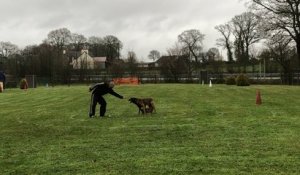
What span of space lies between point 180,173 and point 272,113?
444 inches

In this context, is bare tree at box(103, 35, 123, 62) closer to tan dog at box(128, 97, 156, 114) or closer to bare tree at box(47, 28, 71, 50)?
bare tree at box(47, 28, 71, 50)

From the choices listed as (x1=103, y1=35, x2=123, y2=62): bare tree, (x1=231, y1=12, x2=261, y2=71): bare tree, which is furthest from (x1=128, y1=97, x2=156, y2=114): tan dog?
(x1=103, y1=35, x2=123, y2=62): bare tree

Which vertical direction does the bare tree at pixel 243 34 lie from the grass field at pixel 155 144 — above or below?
above

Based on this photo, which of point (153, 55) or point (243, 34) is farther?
point (153, 55)

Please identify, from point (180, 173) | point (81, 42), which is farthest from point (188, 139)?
point (81, 42)

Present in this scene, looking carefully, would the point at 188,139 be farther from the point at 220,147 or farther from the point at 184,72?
the point at 184,72

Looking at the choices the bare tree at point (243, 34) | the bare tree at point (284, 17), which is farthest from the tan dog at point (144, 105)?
the bare tree at point (243, 34)

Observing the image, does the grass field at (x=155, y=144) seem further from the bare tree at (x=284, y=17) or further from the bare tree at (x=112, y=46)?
the bare tree at (x=112, y=46)

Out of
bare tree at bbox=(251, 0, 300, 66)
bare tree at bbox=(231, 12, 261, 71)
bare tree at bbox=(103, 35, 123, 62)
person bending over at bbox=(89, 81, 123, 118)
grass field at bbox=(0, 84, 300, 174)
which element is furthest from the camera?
bare tree at bbox=(103, 35, 123, 62)

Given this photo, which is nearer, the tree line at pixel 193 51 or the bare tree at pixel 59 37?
the tree line at pixel 193 51

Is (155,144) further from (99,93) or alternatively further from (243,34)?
(243,34)

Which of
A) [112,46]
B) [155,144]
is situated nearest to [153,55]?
[112,46]

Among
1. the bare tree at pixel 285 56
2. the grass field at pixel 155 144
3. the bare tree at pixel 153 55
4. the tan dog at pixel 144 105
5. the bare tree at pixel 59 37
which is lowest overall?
the grass field at pixel 155 144

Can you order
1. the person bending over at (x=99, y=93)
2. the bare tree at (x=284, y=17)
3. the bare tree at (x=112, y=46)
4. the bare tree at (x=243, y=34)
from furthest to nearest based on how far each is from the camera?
the bare tree at (x=112, y=46) → the bare tree at (x=243, y=34) → the bare tree at (x=284, y=17) → the person bending over at (x=99, y=93)
